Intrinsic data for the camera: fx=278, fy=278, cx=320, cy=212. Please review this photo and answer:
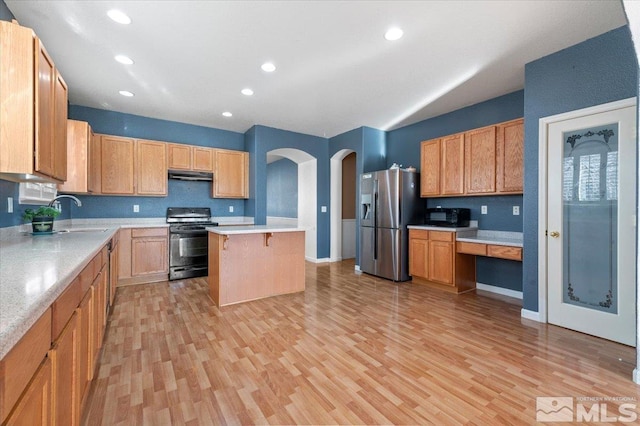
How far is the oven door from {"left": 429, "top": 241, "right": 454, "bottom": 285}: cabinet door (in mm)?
3704

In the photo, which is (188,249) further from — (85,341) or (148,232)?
(85,341)

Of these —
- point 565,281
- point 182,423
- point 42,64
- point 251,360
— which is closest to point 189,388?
point 182,423

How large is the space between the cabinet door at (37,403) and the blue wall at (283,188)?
648 cm

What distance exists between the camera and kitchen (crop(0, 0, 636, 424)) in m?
2.88

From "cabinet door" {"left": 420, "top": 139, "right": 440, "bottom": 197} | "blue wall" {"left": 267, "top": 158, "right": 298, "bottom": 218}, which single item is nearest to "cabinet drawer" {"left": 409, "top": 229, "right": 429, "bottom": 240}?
"cabinet door" {"left": 420, "top": 139, "right": 440, "bottom": 197}

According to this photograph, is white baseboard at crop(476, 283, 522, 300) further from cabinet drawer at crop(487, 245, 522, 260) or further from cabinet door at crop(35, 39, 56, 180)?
cabinet door at crop(35, 39, 56, 180)

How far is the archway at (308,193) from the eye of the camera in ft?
20.1

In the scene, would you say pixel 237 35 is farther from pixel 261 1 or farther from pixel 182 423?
pixel 182 423

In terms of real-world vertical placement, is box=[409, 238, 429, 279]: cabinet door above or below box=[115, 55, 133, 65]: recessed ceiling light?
below

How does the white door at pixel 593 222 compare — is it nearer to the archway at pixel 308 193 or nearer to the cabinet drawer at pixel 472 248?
the cabinet drawer at pixel 472 248

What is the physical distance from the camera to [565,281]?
2783mm

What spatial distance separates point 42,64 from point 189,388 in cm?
227

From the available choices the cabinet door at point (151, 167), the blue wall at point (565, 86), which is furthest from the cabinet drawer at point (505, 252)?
the cabinet door at point (151, 167)

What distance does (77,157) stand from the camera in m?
3.64
